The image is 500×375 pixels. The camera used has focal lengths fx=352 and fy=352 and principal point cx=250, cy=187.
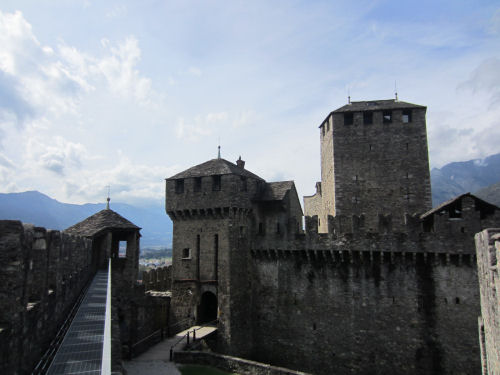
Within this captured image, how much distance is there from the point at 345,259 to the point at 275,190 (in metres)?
6.07

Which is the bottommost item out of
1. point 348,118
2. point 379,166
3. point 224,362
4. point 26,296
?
point 224,362

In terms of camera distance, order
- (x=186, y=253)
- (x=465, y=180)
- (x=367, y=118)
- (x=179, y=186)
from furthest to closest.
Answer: (x=465, y=180) < (x=367, y=118) < (x=179, y=186) < (x=186, y=253)

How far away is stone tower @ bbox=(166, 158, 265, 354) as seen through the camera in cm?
1889

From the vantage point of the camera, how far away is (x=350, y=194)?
21094 mm

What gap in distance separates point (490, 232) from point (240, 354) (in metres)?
14.8

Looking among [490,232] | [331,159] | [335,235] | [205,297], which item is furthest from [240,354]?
[490,232]

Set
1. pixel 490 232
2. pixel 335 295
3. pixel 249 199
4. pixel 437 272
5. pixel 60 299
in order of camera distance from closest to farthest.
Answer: pixel 490 232, pixel 60 299, pixel 437 272, pixel 335 295, pixel 249 199

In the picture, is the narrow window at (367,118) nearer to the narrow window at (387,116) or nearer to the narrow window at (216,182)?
the narrow window at (387,116)

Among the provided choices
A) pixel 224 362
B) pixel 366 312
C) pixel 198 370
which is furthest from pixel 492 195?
pixel 198 370

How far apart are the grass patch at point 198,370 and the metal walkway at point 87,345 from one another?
8.48 metres

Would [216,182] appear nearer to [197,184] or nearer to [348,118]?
[197,184]

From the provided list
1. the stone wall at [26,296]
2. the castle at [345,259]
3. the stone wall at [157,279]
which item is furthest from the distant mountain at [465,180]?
the stone wall at [26,296]

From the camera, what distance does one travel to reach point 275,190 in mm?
21516

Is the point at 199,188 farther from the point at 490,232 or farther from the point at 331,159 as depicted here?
the point at 490,232
